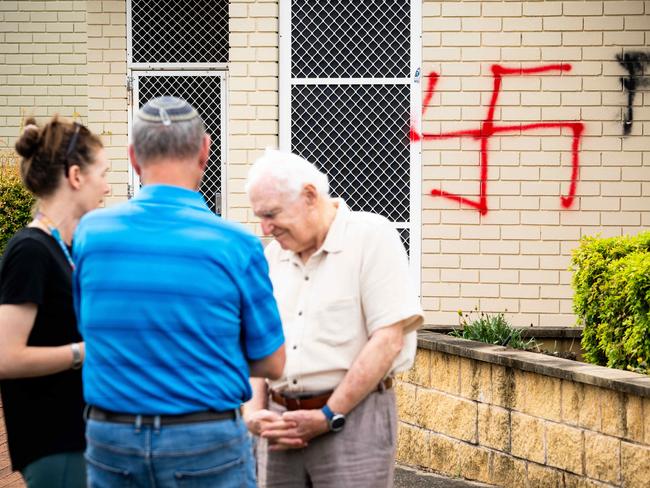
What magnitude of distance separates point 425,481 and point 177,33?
17.6ft

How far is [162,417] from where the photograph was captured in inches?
127

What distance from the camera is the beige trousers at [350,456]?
4039 millimetres

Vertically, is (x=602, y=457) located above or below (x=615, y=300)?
below

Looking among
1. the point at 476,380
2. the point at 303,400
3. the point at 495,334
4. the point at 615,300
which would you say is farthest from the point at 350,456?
the point at 495,334

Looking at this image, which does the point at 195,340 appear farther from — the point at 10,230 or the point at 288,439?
the point at 10,230

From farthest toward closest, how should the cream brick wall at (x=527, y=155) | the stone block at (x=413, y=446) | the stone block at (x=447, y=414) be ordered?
the cream brick wall at (x=527, y=155) < the stone block at (x=413, y=446) < the stone block at (x=447, y=414)

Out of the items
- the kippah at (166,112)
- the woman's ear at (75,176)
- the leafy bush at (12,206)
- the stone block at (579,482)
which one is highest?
the kippah at (166,112)

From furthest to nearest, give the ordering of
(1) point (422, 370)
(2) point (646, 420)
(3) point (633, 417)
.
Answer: (1) point (422, 370), (3) point (633, 417), (2) point (646, 420)

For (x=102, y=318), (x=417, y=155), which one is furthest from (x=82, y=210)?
(x=417, y=155)

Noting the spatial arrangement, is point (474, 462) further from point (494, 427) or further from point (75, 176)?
point (75, 176)

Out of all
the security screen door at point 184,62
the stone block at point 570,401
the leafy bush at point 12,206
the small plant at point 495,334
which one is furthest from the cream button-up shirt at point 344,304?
the leafy bush at point 12,206

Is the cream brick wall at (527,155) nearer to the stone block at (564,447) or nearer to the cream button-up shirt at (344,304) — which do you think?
the stone block at (564,447)

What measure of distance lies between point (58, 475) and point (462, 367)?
4.08 meters

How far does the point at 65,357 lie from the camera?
3.71m
